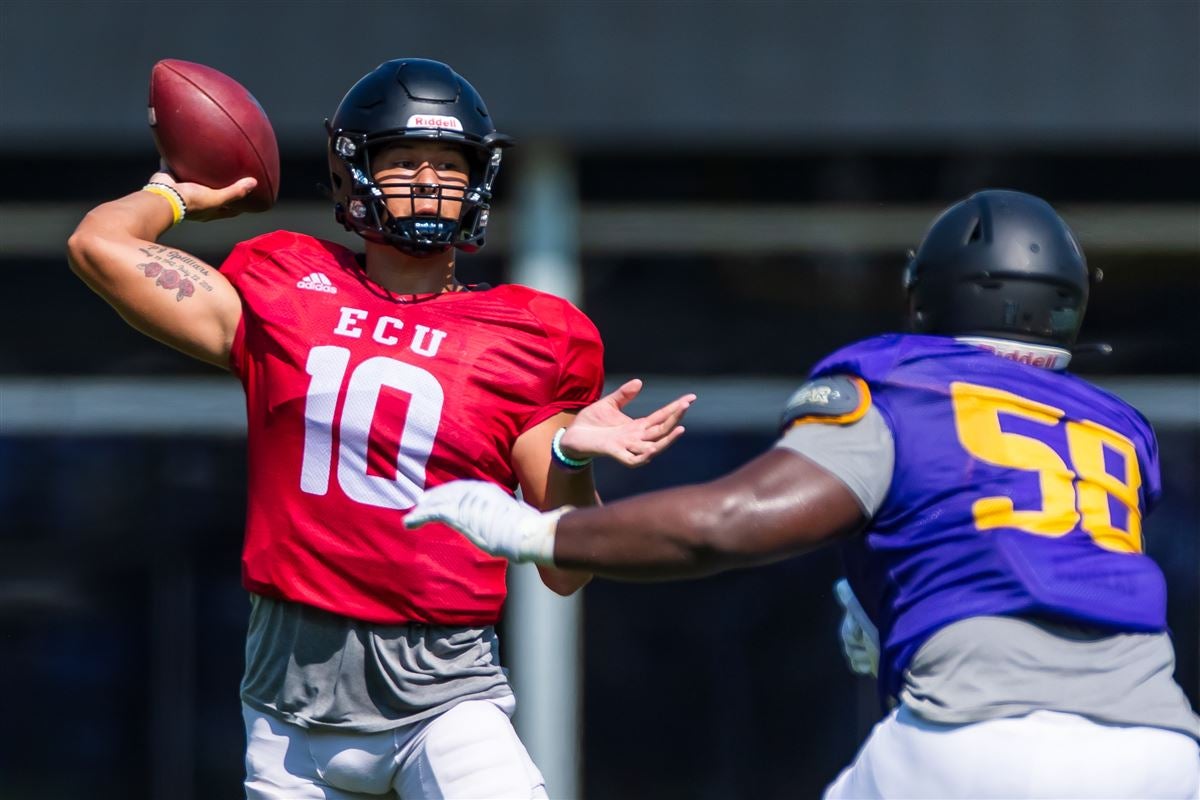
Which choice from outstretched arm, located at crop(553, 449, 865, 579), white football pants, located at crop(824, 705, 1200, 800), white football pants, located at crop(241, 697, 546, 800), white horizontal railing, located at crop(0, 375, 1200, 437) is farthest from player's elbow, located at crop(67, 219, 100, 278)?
white horizontal railing, located at crop(0, 375, 1200, 437)

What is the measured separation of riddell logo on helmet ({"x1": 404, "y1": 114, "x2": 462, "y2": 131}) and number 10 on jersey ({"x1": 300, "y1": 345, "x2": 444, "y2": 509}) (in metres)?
0.54

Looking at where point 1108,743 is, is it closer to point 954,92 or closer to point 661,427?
point 661,427

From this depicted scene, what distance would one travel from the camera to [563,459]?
351 cm

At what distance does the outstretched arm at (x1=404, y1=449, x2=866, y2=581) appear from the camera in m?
2.73

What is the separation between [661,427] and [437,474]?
1.75ft

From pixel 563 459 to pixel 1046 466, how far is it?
3.52 feet

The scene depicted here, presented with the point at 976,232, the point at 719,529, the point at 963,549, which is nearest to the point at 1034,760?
the point at 963,549

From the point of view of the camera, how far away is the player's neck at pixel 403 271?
12.5 feet

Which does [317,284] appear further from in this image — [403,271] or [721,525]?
[721,525]

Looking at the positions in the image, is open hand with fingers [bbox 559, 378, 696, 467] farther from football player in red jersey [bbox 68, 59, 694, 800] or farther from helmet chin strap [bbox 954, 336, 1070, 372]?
helmet chin strap [bbox 954, 336, 1070, 372]

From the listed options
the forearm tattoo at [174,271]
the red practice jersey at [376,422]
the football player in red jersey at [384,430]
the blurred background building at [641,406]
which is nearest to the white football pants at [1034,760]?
the football player in red jersey at [384,430]

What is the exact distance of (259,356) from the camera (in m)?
3.65

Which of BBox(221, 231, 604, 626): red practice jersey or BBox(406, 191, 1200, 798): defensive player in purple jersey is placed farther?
BBox(221, 231, 604, 626): red practice jersey

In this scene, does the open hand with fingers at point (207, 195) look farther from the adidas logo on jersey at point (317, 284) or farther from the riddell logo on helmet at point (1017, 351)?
the riddell logo on helmet at point (1017, 351)
